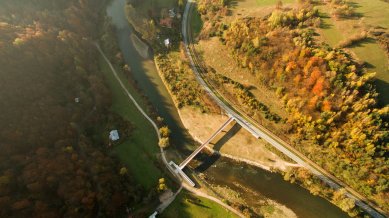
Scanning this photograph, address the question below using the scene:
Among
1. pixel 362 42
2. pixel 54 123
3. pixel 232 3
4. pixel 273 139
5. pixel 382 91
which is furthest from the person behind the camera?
pixel 232 3

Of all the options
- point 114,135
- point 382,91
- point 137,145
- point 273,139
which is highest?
point 114,135

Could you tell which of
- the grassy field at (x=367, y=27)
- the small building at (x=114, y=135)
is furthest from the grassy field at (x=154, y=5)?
the grassy field at (x=367, y=27)

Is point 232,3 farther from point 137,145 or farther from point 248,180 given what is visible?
point 248,180

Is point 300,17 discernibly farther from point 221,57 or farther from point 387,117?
point 387,117

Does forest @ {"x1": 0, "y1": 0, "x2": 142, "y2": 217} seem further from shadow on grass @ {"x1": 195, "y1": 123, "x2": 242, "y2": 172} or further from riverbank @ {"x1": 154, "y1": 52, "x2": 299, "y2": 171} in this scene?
riverbank @ {"x1": 154, "y1": 52, "x2": 299, "y2": 171}

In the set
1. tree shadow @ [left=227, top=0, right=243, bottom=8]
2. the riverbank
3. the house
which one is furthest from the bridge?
tree shadow @ [left=227, top=0, right=243, bottom=8]

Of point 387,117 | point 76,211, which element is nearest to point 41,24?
point 76,211

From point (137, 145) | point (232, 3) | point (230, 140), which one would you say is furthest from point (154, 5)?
point (230, 140)

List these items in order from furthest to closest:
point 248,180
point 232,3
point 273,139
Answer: point 232,3, point 273,139, point 248,180
